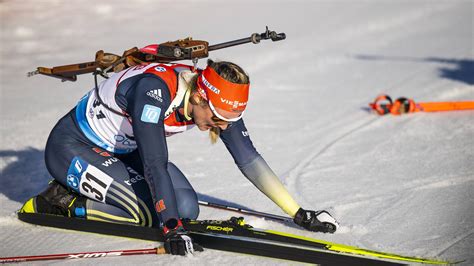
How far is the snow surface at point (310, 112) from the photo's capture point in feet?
17.6

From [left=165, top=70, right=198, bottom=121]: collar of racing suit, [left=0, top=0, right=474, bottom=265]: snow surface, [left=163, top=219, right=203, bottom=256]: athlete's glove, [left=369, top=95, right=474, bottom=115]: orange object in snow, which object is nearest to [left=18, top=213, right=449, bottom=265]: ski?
[left=0, top=0, right=474, bottom=265]: snow surface

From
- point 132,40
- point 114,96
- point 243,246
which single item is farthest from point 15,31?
point 243,246

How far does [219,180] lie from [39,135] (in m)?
2.63

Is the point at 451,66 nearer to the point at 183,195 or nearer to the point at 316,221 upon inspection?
the point at 316,221

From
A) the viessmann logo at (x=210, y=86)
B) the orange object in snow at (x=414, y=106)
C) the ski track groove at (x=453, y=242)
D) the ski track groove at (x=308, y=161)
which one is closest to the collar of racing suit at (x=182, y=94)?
the viessmann logo at (x=210, y=86)

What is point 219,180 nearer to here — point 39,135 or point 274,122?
point 274,122

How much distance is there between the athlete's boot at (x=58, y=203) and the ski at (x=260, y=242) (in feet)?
0.36

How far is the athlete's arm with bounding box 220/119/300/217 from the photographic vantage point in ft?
17.1

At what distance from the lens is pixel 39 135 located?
824cm

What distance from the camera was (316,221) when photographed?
517 cm

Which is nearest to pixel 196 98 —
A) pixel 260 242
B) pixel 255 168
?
pixel 255 168

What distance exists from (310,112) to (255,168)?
12.9 ft

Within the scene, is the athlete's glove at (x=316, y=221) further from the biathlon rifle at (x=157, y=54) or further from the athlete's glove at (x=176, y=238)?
the biathlon rifle at (x=157, y=54)

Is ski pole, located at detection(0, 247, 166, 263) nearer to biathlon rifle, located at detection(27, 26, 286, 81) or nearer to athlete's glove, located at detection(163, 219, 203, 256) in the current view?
athlete's glove, located at detection(163, 219, 203, 256)
